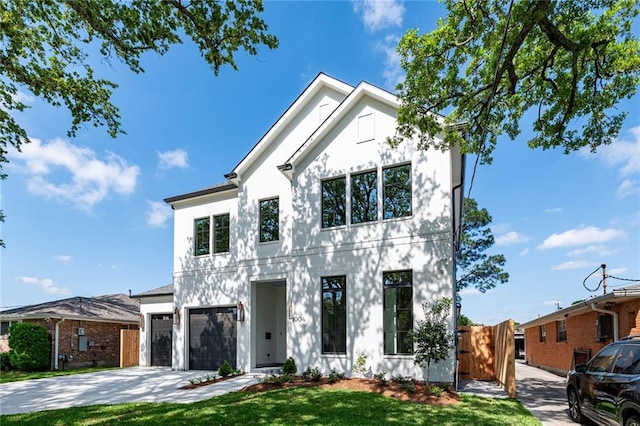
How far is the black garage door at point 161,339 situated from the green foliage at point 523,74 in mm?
13069

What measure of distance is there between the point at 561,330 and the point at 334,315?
11.8 m

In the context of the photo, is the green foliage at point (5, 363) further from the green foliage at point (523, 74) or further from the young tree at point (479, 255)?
the young tree at point (479, 255)

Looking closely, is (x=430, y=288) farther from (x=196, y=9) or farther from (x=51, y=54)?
→ (x=51, y=54)

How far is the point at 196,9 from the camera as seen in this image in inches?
368

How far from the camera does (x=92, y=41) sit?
1162cm

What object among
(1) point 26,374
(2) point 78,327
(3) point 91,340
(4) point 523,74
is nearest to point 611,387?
(4) point 523,74

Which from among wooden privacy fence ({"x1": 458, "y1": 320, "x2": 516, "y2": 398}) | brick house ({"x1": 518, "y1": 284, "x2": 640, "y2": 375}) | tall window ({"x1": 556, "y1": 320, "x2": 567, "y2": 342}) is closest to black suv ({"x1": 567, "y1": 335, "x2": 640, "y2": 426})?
brick house ({"x1": 518, "y1": 284, "x2": 640, "y2": 375})

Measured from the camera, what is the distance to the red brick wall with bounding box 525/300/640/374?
37.4 feet

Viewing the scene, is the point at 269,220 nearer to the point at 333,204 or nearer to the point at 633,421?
the point at 333,204

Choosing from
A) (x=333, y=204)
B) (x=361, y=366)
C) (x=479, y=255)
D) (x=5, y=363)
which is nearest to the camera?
(x=361, y=366)

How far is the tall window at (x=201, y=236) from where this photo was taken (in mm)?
17562

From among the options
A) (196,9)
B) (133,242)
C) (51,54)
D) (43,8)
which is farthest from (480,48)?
(133,242)

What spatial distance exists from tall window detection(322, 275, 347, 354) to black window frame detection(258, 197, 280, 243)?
10.0 ft

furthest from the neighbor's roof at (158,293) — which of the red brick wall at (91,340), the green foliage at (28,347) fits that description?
the green foliage at (28,347)
